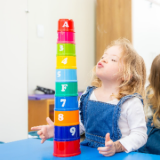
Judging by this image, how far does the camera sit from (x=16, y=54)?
1128mm

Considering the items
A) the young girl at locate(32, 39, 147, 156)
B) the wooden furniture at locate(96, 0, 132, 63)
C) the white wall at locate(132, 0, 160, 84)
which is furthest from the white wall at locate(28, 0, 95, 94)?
the young girl at locate(32, 39, 147, 156)

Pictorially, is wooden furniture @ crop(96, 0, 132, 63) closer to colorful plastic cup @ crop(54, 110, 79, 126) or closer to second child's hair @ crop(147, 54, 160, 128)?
second child's hair @ crop(147, 54, 160, 128)

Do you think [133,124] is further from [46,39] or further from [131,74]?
[46,39]

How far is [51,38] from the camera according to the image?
8.01 ft

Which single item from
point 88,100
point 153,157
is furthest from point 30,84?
point 153,157

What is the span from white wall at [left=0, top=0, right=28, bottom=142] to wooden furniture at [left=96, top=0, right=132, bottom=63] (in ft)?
5.23

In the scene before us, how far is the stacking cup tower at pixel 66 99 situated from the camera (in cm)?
59

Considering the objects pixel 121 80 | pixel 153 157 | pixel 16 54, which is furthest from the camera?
pixel 16 54

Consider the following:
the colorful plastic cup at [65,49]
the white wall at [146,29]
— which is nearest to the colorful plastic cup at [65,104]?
the colorful plastic cup at [65,49]

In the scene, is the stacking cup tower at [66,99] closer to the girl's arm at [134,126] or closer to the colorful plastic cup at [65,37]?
the colorful plastic cup at [65,37]

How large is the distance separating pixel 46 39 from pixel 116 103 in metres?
1.73

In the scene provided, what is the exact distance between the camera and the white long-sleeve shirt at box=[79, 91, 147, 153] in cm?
67

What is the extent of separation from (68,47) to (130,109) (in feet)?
0.96

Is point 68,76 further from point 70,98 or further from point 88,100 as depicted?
point 88,100
